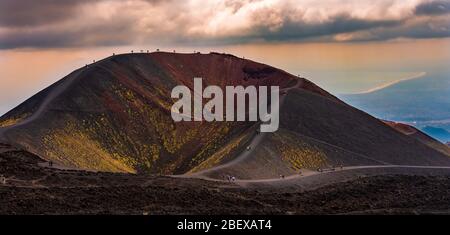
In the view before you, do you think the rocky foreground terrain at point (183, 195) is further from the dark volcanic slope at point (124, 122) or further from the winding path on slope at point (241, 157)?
the dark volcanic slope at point (124, 122)

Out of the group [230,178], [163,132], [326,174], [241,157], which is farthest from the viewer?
[163,132]

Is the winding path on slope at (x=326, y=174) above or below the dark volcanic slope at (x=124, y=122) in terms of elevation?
below

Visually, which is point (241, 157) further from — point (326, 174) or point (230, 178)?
point (230, 178)

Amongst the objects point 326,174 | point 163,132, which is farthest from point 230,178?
point 163,132

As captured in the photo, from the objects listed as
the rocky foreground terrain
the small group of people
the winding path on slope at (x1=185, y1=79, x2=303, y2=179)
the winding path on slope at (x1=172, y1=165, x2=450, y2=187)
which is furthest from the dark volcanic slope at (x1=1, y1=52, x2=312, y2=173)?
the small group of people

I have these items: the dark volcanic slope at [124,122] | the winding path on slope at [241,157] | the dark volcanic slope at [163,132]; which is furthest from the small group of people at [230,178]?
the dark volcanic slope at [124,122]

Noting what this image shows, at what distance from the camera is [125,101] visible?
544ft

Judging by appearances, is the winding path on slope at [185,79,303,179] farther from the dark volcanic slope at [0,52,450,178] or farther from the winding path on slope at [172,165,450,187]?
the winding path on slope at [172,165,450,187]

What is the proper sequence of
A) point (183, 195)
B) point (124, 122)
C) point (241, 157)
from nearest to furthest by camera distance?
point (183, 195)
point (241, 157)
point (124, 122)

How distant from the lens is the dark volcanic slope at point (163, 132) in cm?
Result: 12600

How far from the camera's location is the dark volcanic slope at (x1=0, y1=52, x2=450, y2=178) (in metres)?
126

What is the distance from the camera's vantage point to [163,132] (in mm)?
158625
